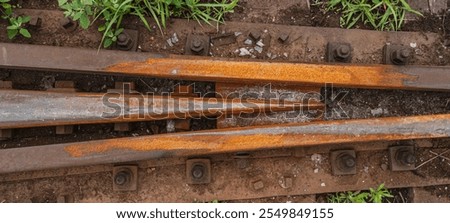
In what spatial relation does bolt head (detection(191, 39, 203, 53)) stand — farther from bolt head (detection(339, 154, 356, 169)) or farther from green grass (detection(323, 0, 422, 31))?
bolt head (detection(339, 154, 356, 169))

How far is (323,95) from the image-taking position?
127 inches

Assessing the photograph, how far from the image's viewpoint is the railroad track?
116 inches

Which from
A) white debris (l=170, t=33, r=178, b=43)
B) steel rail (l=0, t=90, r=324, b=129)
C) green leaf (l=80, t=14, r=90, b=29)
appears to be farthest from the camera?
white debris (l=170, t=33, r=178, b=43)

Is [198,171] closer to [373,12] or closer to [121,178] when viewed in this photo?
[121,178]

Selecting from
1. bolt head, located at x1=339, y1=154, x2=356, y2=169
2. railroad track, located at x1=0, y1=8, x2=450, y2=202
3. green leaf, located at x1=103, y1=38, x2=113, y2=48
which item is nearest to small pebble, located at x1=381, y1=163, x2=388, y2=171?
railroad track, located at x1=0, y1=8, x2=450, y2=202

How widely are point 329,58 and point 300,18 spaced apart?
36 centimetres

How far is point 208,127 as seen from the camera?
327cm

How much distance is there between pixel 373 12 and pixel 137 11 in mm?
1653

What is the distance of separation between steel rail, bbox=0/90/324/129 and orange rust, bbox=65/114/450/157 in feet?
0.45

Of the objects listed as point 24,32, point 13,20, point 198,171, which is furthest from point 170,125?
point 13,20

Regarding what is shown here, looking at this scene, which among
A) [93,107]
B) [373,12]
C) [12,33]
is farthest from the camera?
[373,12]

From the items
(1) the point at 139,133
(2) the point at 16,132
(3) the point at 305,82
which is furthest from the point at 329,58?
(2) the point at 16,132

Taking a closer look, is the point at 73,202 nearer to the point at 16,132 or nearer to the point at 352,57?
the point at 16,132

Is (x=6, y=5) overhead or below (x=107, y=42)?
overhead
